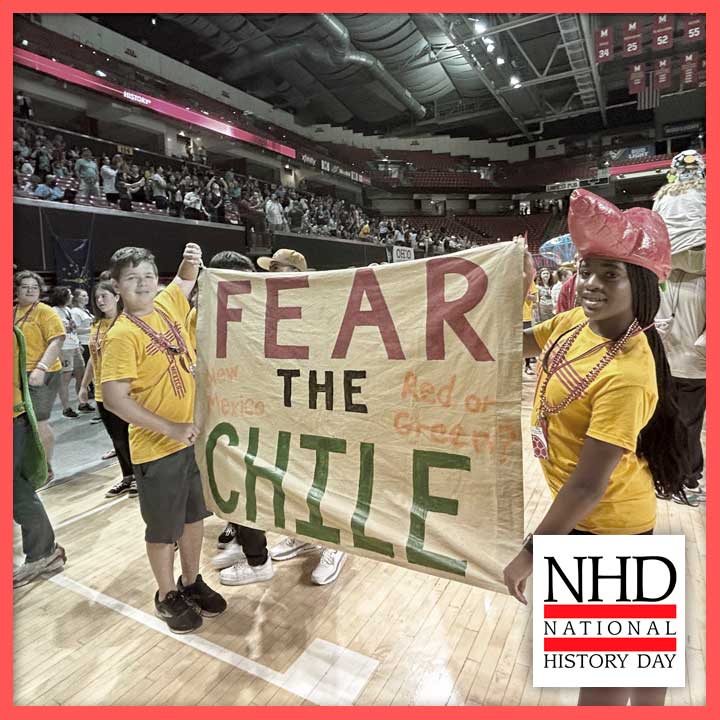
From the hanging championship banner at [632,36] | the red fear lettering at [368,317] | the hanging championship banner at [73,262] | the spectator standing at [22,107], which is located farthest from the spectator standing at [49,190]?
the hanging championship banner at [632,36]

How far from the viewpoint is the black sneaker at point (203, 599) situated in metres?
2.01

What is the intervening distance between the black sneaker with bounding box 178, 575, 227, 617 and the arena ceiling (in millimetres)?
9437

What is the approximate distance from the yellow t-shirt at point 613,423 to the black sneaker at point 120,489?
2996 mm

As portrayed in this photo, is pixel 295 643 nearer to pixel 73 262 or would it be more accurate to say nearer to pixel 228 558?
pixel 228 558

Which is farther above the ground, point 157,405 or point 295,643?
point 157,405

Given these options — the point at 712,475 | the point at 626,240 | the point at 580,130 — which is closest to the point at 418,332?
the point at 626,240

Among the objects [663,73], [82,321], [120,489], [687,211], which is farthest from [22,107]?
[663,73]

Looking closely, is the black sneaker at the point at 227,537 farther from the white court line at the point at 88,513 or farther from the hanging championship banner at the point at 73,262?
the hanging championship banner at the point at 73,262

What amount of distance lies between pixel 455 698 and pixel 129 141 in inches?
633

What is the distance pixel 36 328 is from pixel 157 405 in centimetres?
185

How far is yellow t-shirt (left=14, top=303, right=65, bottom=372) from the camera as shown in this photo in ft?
9.95

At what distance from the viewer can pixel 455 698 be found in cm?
152

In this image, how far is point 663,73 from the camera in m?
10.0

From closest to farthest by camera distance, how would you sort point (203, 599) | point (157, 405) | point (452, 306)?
point (452, 306), point (157, 405), point (203, 599)
